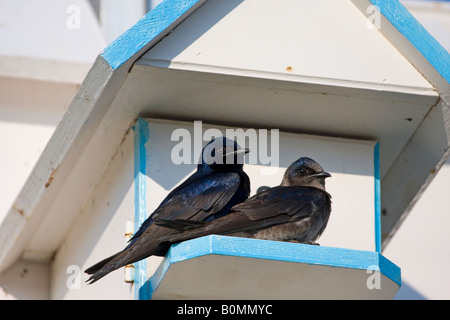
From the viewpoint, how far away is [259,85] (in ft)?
13.7

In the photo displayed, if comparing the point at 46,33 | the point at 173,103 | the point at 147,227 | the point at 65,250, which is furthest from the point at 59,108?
the point at 147,227

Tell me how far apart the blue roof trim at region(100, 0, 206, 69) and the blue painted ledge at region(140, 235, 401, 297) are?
0.64 m

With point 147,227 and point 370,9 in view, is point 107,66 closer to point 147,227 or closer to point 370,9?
point 147,227

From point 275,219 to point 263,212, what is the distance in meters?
0.05

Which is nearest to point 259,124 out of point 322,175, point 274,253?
point 322,175

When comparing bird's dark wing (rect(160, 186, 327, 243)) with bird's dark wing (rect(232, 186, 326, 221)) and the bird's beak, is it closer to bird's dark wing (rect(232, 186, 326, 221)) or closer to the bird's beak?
bird's dark wing (rect(232, 186, 326, 221))

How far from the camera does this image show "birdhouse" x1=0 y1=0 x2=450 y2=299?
155 inches

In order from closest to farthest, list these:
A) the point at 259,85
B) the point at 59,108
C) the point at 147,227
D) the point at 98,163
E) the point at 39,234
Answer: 1. the point at 147,227
2. the point at 259,85
3. the point at 98,163
4. the point at 39,234
5. the point at 59,108

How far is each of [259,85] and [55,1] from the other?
1.67m

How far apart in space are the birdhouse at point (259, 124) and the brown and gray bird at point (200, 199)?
0.27 ft

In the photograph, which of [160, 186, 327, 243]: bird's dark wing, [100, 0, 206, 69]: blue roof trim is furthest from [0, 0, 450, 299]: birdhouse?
[160, 186, 327, 243]: bird's dark wing

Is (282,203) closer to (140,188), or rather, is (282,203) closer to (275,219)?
(275,219)

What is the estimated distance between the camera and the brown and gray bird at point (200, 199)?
3766 mm

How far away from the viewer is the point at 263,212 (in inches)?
151
